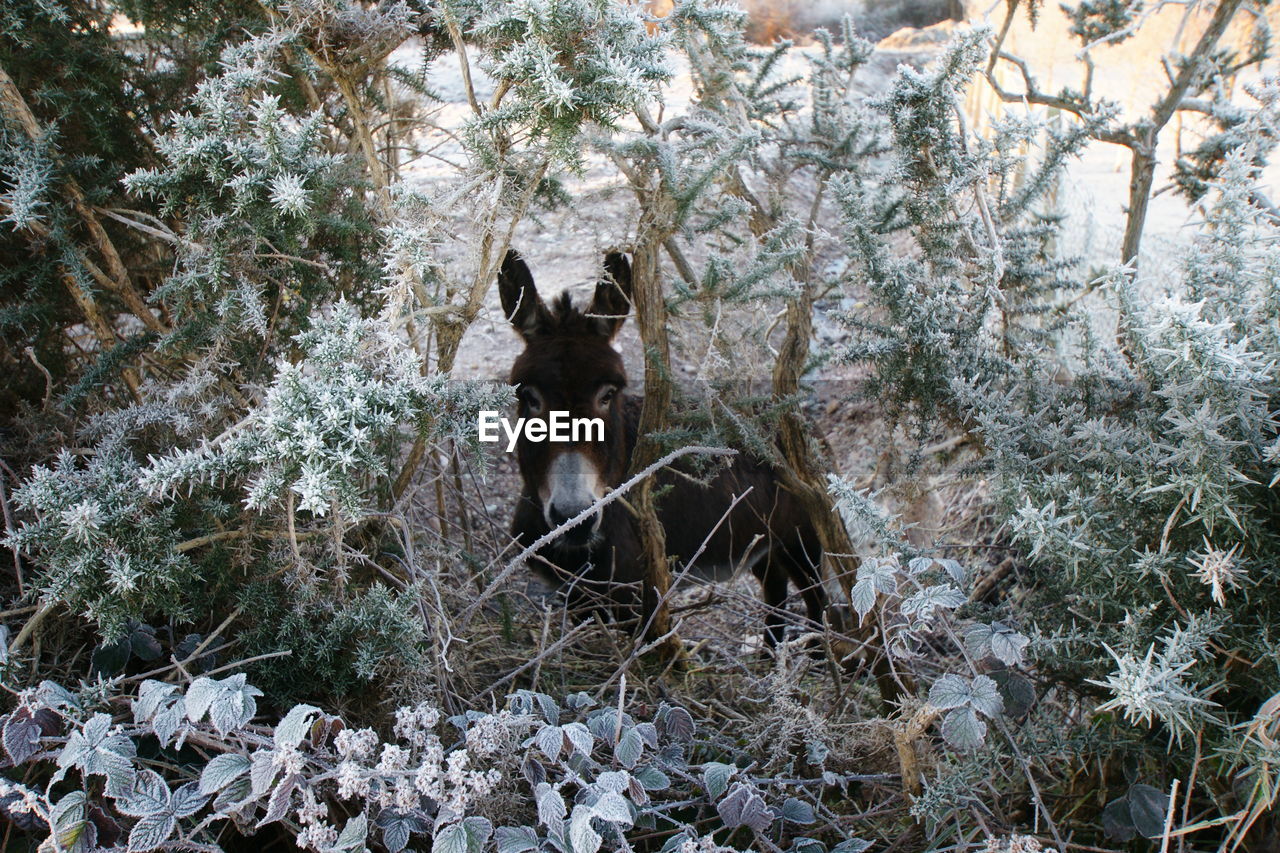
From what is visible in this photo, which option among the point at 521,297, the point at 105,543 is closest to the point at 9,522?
the point at 105,543

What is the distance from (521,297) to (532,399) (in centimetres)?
49

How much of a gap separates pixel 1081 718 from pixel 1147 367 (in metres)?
1.07

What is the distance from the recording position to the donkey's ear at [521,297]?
11.3 ft

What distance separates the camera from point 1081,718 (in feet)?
8.18

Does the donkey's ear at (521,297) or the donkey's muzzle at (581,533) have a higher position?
the donkey's ear at (521,297)

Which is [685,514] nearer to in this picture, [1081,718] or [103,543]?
[1081,718]

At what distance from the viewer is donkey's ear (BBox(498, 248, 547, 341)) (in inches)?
135

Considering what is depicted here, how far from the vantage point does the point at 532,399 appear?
143 inches

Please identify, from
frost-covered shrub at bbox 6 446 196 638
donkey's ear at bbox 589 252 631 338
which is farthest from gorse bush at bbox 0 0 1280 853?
donkey's ear at bbox 589 252 631 338

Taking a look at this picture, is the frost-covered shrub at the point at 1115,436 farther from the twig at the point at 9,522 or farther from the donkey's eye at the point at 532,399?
the twig at the point at 9,522

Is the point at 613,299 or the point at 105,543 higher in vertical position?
the point at 613,299

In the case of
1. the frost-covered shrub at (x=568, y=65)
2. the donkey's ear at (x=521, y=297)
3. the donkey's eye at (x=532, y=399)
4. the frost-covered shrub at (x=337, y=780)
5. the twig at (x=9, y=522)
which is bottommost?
the frost-covered shrub at (x=337, y=780)

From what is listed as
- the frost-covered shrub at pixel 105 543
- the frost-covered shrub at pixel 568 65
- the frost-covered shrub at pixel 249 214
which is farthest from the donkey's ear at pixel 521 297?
the frost-covered shrub at pixel 105 543

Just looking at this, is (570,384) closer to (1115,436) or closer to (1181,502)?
(1115,436)
